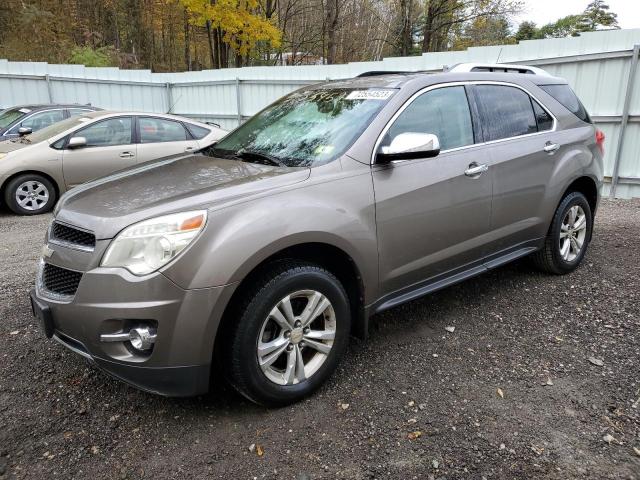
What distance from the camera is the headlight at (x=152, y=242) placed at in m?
2.34

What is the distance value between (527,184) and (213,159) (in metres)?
2.43

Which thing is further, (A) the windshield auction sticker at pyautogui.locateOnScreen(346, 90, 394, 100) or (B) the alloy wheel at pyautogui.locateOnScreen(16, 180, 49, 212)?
(B) the alloy wheel at pyautogui.locateOnScreen(16, 180, 49, 212)

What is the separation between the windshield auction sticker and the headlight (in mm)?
1551

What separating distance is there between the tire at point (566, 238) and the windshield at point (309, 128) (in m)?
2.10

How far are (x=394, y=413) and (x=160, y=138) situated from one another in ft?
23.3

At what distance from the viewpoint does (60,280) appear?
8.57 ft

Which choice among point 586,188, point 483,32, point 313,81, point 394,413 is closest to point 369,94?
point 394,413

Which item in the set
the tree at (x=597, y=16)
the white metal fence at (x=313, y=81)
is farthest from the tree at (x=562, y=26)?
the white metal fence at (x=313, y=81)

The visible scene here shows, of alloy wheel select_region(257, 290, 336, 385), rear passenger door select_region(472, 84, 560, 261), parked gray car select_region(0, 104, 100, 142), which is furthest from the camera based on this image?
parked gray car select_region(0, 104, 100, 142)

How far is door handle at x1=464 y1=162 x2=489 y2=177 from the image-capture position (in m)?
3.49

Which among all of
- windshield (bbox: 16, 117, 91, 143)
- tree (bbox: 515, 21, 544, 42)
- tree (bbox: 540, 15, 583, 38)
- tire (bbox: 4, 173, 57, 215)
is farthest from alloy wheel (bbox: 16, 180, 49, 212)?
tree (bbox: 540, 15, 583, 38)

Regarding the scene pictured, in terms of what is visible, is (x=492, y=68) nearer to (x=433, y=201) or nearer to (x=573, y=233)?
(x=573, y=233)

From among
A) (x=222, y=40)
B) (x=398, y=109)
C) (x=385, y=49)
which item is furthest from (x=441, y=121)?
(x=385, y=49)

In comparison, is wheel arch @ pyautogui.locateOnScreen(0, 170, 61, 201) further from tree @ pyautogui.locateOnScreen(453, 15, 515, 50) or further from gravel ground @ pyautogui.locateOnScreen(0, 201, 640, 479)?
tree @ pyautogui.locateOnScreen(453, 15, 515, 50)
